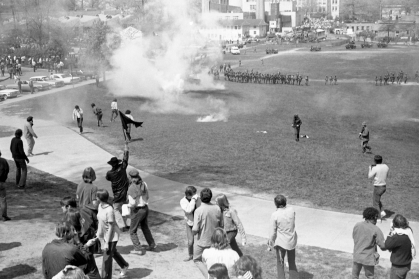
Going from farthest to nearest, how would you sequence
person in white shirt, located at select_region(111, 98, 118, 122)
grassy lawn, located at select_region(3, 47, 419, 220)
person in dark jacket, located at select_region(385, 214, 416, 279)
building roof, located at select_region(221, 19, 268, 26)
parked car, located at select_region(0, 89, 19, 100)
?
1. building roof, located at select_region(221, 19, 268, 26)
2. parked car, located at select_region(0, 89, 19, 100)
3. person in white shirt, located at select_region(111, 98, 118, 122)
4. grassy lawn, located at select_region(3, 47, 419, 220)
5. person in dark jacket, located at select_region(385, 214, 416, 279)

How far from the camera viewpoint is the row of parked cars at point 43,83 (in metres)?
39.4

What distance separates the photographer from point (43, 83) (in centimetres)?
4481

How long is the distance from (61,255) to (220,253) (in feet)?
6.31

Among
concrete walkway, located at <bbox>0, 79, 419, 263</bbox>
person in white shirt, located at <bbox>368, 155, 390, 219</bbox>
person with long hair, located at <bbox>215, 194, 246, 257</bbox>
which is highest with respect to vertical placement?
person with long hair, located at <bbox>215, 194, 246, 257</bbox>

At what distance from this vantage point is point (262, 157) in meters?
19.1

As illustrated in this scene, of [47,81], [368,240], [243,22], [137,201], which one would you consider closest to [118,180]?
[137,201]

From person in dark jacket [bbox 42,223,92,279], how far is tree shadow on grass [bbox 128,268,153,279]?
8.49ft

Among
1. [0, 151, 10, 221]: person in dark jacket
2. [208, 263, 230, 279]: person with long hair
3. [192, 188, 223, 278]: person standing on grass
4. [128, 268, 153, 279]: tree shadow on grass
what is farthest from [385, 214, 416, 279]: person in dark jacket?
[0, 151, 10, 221]: person in dark jacket

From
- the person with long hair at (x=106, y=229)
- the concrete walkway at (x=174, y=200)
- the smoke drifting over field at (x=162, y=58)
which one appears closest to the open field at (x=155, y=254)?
the concrete walkway at (x=174, y=200)

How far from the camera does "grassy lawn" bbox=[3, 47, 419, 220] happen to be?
15.4m

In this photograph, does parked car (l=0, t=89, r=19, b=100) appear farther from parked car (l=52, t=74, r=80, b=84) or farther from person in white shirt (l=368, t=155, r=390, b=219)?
person in white shirt (l=368, t=155, r=390, b=219)

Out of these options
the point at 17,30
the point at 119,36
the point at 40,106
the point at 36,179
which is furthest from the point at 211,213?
the point at 17,30

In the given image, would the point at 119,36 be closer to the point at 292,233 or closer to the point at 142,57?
the point at 142,57

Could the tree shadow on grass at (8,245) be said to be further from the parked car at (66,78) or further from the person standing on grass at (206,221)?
the parked car at (66,78)
